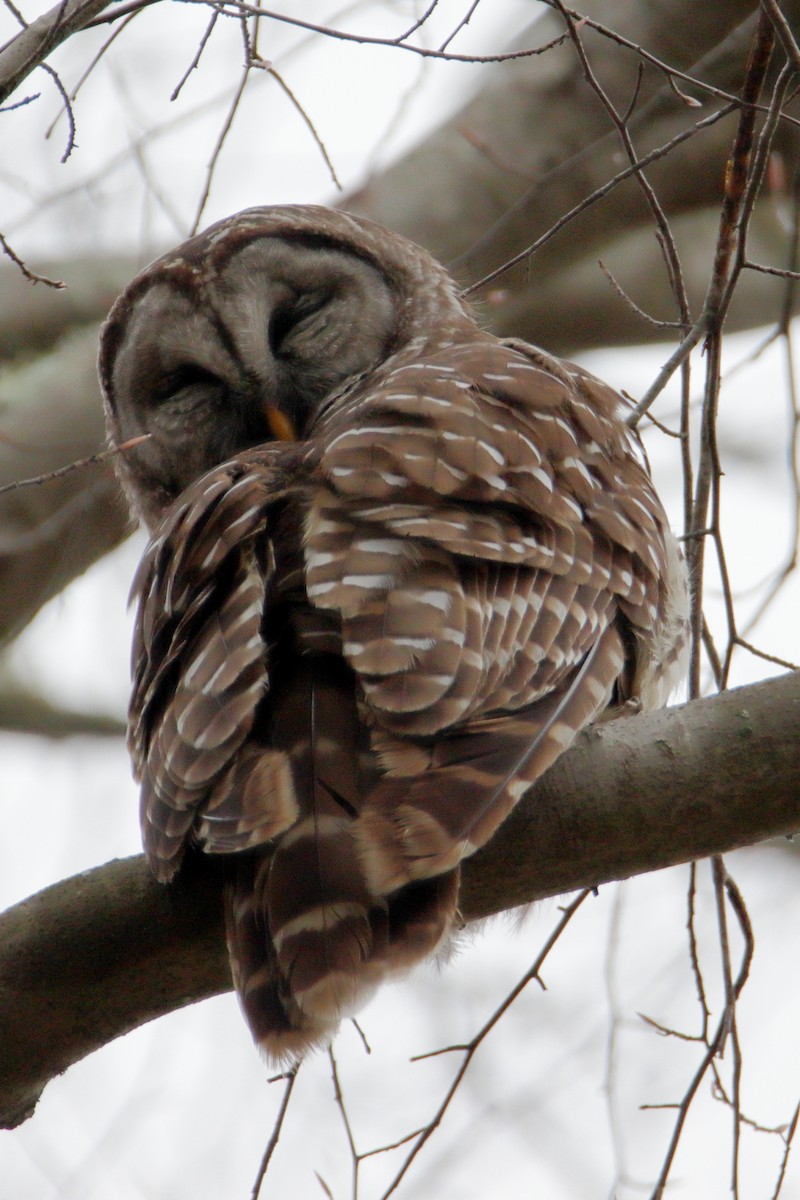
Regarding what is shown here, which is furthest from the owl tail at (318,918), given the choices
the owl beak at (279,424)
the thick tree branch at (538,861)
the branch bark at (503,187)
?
the branch bark at (503,187)

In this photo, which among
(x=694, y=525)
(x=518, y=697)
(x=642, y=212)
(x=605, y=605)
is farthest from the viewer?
(x=642, y=212)

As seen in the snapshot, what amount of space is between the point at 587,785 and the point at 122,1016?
2.83ft

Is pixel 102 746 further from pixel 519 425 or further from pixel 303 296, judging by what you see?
pixel 519 425

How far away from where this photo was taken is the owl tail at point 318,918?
2125mm

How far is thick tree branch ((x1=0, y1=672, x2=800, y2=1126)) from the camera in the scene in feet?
7.55

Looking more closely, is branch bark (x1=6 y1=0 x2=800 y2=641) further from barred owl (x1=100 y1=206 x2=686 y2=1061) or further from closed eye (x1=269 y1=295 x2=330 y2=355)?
barred owl (x1=100 y1=206 x2=686 y2=1061)

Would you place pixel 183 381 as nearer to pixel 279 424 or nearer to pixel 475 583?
pixel 279 424

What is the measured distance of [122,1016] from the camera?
2418mm

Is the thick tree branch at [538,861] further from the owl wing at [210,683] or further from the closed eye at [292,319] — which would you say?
the closed eye at [292,319]

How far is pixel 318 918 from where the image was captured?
213cm

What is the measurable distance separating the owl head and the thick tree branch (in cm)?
192

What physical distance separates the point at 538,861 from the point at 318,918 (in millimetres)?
412

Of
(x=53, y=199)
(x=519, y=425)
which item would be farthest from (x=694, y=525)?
(x=53, y=199)

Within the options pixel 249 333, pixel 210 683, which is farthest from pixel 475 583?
pixel 249 333
